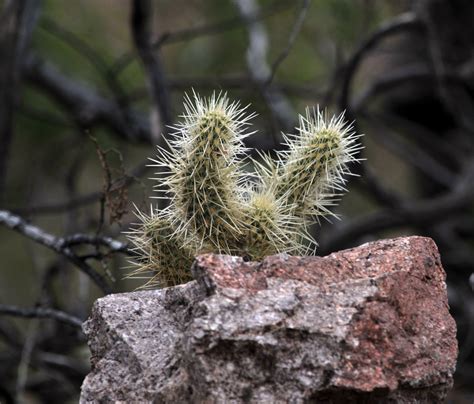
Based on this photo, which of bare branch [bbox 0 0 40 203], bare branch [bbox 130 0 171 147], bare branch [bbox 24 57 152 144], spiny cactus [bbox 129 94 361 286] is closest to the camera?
spiny cactus [bbox 129 94 361 286]

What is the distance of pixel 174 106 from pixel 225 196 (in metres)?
5.69

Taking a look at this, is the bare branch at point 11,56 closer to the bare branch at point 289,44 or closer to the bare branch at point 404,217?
the bare branch at point 289,44

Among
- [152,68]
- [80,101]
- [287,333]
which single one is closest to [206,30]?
[80,101]

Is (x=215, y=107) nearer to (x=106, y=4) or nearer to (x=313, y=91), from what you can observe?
(x=313, y=91)

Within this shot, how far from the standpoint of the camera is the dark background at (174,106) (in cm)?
537

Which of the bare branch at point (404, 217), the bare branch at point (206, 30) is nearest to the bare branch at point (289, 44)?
the bare branch at point (206, 30)

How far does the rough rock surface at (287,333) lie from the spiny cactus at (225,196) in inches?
9.9

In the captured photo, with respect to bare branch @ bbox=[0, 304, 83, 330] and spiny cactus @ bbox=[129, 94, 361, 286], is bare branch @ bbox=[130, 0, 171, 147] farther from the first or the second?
spiny cactus @ bbox=[129, 94, 361, 286]

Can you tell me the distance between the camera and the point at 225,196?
102 inches

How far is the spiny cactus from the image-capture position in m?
2.55

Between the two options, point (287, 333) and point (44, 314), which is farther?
point (44, 314)

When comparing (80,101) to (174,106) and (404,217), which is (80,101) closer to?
(174,106)

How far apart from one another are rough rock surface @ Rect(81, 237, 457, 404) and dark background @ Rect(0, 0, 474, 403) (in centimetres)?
101

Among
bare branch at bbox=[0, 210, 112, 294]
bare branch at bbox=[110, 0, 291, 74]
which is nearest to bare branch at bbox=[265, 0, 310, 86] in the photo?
bare branch at bbox=[0, 210, 112, 294]
